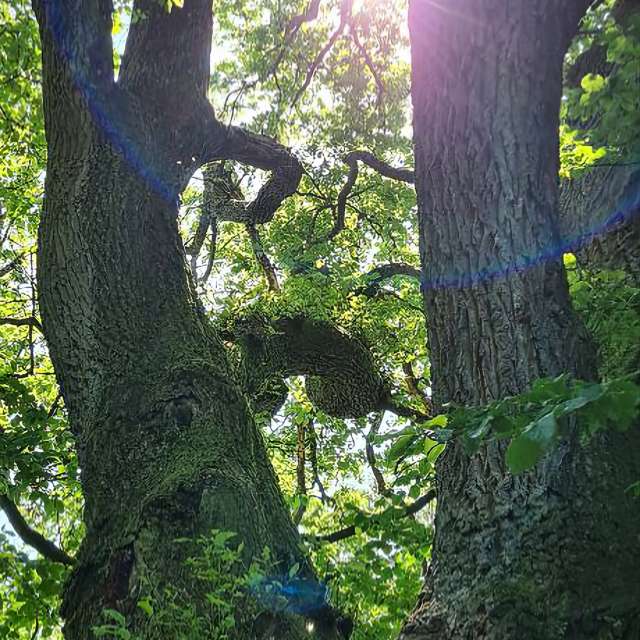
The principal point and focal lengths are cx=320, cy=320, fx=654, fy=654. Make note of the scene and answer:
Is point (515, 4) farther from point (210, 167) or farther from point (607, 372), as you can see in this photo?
point (210, 167)

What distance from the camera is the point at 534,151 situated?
102 inches

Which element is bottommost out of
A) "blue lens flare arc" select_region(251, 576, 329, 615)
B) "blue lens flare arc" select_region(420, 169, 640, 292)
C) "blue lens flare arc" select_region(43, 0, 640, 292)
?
"blue lens flare arc" select_region(251, 576, 329, 615)

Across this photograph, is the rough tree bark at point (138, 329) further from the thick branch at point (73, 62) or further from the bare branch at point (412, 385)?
the bare branch at point (412, 385)

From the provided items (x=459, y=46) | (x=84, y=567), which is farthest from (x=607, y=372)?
(x=84, y=567)

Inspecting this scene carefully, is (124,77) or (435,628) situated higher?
(124,77)

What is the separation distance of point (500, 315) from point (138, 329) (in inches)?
79.0

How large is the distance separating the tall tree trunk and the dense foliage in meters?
0.42

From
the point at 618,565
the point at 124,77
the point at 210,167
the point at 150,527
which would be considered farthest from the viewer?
the point at 210,167

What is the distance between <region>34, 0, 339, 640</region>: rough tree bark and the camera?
9.25 feet

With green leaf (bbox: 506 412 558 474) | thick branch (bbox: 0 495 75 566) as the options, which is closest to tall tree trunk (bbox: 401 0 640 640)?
green leaf (bbox: 506 412 558 474)

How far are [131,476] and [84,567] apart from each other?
1.44 ft

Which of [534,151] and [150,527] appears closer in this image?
[534,151]

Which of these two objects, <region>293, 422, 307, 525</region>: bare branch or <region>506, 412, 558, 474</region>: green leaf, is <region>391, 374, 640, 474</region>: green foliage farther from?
<region>293, 422, 307, 525</region>: bare branch

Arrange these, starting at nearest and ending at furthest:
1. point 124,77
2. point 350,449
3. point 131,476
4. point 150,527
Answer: point 150,527 → point 131,476 → point 124,77 → point 350,449
